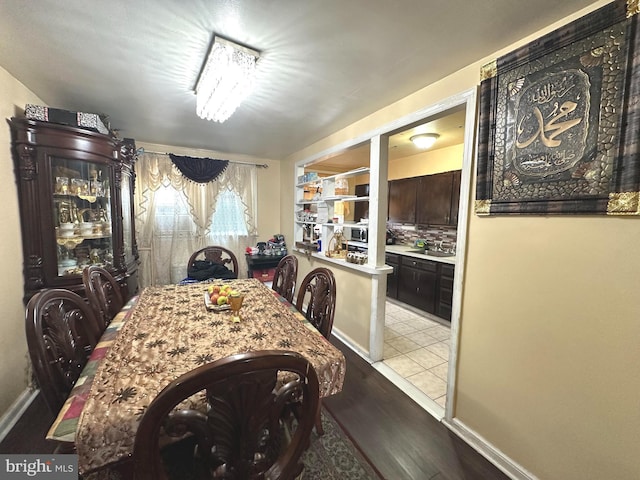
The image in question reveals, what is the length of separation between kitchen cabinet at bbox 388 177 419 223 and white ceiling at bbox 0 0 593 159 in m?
2.11

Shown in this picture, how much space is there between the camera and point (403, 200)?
4.21 m

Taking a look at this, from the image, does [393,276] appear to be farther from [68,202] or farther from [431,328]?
[68,202]

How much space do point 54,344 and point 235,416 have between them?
0.92 m

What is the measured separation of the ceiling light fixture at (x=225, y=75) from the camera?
1.40m

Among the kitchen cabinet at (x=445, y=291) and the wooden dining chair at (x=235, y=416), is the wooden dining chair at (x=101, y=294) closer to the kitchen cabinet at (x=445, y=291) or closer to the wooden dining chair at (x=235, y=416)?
the wooden dining chair at (x=235, y=416)

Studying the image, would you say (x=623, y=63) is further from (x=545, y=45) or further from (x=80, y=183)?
(x=80, y=183)

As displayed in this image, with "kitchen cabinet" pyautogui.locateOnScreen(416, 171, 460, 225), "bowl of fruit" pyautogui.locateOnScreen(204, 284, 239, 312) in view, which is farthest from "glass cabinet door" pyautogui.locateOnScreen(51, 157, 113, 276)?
"kitchen cabinet" pyautogui.locateOnScreen(416, 171, 460, 225)

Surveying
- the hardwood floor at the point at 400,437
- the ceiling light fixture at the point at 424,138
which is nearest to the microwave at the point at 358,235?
the ceiling light fixture at the point at 424,138

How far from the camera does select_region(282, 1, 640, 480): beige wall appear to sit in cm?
104

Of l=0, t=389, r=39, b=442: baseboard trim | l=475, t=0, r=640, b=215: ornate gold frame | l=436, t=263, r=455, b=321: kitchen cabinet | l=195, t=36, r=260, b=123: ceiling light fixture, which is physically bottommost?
l=0, t=389, r=39, b=442: baseboard trim

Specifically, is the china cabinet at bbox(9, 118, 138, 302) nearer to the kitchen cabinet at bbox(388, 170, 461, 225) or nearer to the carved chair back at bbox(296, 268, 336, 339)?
the carved chair back at bbox(296, 268, 336, 339)

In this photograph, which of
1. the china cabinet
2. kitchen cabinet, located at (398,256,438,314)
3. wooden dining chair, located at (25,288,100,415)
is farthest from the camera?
kitchen cabinet, located at (398,256,438,314)

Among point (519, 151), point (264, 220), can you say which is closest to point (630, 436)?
point (519, 151)

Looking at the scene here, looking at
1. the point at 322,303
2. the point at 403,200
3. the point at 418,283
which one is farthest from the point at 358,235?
the point at 322,303
